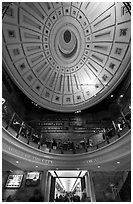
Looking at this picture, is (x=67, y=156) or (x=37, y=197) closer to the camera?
(x=37, y=197)

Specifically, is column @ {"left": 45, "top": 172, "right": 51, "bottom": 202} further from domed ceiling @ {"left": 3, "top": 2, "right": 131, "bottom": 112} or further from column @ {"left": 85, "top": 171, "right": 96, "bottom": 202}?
domed ceiling @ {"left": 3, "top": 2, "right": 131, "bottom": 112}

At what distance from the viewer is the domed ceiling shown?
12.9 meters

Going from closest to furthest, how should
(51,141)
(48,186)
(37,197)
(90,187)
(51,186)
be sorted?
(37,197) < (90,187) < (48,186) < (51,186) < (51,141)

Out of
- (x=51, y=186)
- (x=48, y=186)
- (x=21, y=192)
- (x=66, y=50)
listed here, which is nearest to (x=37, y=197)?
(x=48, y=186)

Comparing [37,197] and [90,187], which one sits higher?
[90,187]

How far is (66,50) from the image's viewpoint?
660 inches

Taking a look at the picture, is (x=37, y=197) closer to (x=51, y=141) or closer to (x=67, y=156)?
(x=67, y=156)

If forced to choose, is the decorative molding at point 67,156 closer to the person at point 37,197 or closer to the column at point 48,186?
the column at point 48,186

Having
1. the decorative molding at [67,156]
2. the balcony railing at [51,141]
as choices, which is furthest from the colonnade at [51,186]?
the balcony railing at [51,141]

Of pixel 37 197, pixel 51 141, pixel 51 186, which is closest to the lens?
pixel 37 197

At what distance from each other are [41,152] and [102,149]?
15.8 feet

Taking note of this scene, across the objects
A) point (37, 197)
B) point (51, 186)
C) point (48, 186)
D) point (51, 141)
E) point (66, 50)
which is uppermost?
point (66, 50)

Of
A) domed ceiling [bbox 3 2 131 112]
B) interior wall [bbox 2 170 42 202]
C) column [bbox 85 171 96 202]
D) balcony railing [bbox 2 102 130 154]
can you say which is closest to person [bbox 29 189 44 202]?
interior wall [bbox 2 170 42 202]

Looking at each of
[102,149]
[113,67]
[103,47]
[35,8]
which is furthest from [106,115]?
[35,8]
